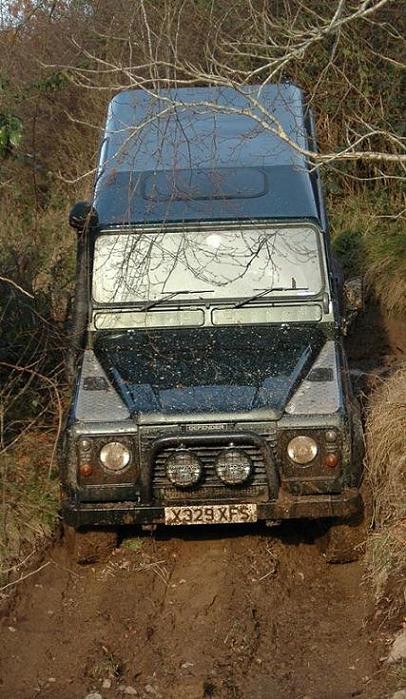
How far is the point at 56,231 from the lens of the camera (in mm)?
11711

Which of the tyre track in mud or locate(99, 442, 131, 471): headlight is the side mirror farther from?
the tyre track in mud

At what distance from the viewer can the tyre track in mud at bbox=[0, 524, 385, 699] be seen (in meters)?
4.58

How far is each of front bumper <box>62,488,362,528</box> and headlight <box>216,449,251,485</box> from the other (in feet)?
0.46

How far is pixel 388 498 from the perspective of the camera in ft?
18.5

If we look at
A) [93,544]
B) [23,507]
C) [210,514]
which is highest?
[23,507]

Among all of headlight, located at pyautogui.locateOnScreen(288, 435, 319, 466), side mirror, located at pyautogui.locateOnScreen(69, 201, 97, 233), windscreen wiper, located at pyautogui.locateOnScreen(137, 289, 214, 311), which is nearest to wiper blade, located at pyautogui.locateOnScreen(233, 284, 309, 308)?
windscreen wiper, located at pyautogui.locateOnScreen(137, 289, 214, 311)

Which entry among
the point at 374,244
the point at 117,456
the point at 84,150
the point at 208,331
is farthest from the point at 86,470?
the point at 84,150

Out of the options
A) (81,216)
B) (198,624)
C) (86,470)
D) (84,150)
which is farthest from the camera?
(84,150)

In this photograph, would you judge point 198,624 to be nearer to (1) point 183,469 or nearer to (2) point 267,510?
(2) point 267,510

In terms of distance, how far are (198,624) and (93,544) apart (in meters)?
0.77

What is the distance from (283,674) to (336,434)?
1151mm

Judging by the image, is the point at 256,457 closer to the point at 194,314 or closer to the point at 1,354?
the point at 194,314

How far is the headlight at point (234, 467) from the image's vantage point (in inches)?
205

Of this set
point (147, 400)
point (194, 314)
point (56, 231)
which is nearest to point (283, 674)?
point (147, 400)
